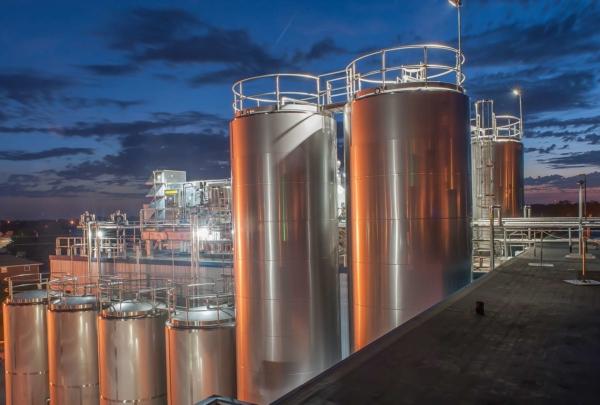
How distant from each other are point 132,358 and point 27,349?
252 inches

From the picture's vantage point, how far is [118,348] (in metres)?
14.3

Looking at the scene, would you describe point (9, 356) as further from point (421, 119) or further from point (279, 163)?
point (421, 119)

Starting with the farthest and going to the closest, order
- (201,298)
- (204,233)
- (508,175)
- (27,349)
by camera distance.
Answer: (508,175) → (204,233) → (27,349) → (201,298)

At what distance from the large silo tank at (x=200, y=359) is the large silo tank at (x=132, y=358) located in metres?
1.62

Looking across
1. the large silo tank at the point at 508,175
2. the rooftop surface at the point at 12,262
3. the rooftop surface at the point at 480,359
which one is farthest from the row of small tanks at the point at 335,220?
the rooftop surface at the point at 12,262

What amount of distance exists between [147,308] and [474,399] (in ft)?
39.2

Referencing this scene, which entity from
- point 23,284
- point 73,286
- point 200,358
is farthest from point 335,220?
point 23,284

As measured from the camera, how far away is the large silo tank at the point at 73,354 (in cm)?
1623

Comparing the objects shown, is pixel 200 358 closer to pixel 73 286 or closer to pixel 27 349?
pixel 27 349

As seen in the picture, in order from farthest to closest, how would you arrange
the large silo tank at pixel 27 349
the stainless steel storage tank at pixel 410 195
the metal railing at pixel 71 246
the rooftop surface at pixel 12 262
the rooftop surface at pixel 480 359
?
1. the rooftop surface at pixel 12 262
2. the metal railing at pixel 71 246
3. the large silo tank at pixel 27 349
4. the stainless steel storage tank at pixel 410 195
5. the rooftop surface at pixel 480 359

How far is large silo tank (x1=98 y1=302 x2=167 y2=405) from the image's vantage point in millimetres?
14195

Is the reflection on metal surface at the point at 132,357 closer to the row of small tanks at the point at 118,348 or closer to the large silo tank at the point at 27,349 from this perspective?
the row of small tanks at the point at 118,348

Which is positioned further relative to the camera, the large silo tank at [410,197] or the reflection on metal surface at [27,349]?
the reflection on metal surface at [27,349]

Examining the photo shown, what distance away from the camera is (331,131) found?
13.1 metres
